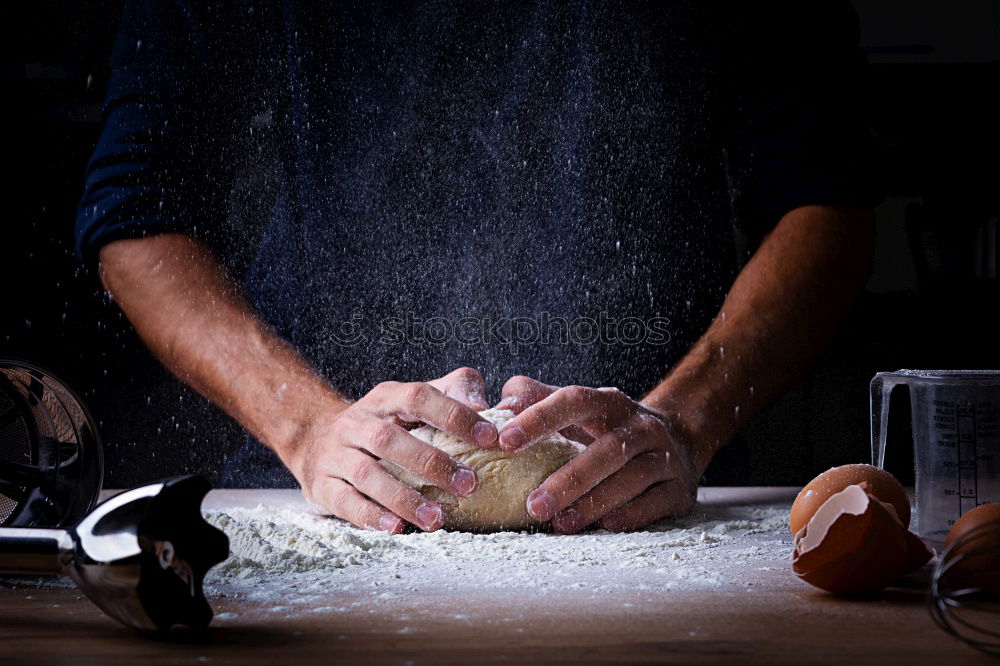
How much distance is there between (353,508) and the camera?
90 centimetres

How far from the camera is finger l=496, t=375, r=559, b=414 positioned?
962 mm

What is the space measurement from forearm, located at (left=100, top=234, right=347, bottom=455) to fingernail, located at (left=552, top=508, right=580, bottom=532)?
42 cm

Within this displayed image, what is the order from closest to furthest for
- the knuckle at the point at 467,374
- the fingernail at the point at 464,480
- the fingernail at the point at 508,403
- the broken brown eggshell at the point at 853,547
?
1. the broken brown eggshell at the point at 853,547
2. the fingernail at the point at 464,480
3. the fingernail at the point at 508,403
4. the knuckle at the point at 467,374

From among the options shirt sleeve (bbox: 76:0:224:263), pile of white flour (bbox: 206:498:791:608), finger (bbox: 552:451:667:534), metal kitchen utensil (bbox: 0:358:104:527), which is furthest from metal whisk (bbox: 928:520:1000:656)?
shirt sleeve (bbox: 76:0:224:263)

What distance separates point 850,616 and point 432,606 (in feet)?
0.86

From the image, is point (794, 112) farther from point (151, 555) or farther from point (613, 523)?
point (151, 555)

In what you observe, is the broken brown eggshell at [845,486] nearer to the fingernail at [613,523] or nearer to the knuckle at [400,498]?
the fingernail at [613,523]

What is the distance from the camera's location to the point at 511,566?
2.25 ft

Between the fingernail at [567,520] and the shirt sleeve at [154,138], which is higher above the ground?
the shirt sleeve at [154,138]

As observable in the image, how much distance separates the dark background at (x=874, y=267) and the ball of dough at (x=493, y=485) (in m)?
0.67

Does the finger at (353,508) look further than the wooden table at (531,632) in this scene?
Yes

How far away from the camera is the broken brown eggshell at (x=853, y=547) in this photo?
1.83ft

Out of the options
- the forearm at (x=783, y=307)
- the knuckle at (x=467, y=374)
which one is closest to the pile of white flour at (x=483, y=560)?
the knuckle at (x=467, y=374)

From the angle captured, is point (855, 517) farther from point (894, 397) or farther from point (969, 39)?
point (969, 39)
